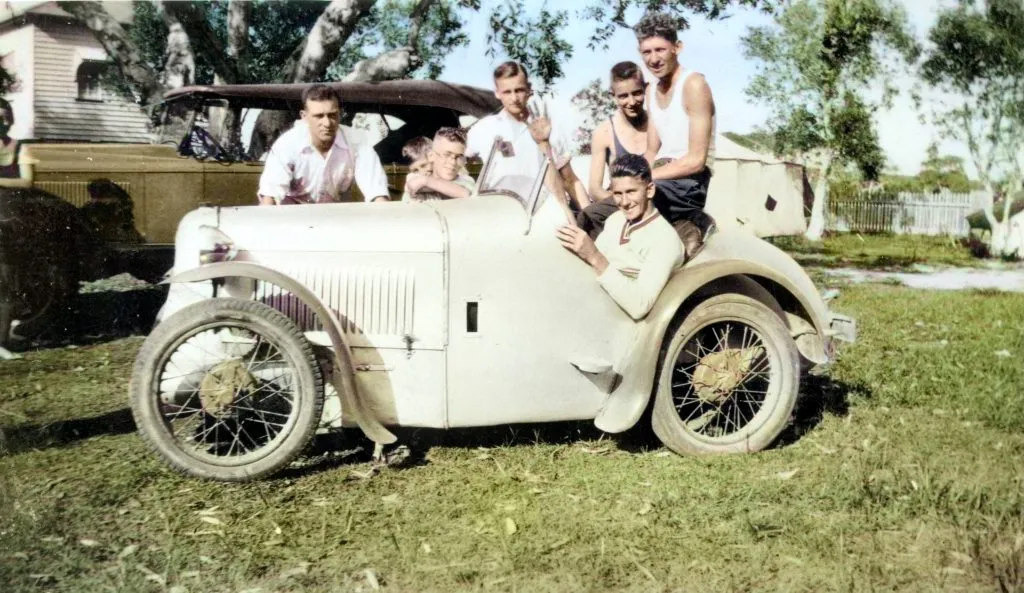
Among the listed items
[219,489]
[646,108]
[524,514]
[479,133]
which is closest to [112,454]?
[219,489]

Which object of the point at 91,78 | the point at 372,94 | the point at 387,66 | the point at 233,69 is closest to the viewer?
the point at 387,66

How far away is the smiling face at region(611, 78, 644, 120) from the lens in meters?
3.40

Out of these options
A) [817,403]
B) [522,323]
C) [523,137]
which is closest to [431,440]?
[522,323]

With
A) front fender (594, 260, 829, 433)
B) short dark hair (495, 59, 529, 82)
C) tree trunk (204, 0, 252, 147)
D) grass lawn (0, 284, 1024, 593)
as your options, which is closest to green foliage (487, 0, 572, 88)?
short dark hair (495, 59, 529, 82)

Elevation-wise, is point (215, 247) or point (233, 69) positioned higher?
point (233, 69)

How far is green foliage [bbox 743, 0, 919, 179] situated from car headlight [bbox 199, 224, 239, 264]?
2.34 meters

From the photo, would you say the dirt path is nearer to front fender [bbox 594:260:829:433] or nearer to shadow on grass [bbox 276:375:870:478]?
shadow on grass [bbox 276:375:870:478]

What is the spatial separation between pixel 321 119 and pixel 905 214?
129 inches

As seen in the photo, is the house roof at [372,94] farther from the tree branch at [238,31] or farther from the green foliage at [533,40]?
the green foliage at [533,40]

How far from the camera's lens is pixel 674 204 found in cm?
349

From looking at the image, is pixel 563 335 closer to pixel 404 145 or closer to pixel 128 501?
pixel 128 501

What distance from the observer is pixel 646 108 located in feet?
11.6

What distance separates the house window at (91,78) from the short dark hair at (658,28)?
4910mm

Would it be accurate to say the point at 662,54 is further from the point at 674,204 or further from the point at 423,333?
the point at 423,333
